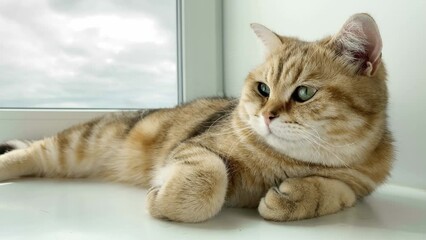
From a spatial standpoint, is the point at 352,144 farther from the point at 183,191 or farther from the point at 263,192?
the point at 183,191

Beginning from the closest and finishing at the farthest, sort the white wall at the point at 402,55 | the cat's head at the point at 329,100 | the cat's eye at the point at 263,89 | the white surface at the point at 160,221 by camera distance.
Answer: the white surface at the point at 160,221 < the cat's head at the point at 329,100 < the cat's eye at the point at 263,89 < the white wall at the point at 402,55

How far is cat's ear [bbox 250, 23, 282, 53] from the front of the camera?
1328 mm

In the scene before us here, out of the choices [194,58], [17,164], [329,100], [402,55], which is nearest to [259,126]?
[329,100]

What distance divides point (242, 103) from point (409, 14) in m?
0.55

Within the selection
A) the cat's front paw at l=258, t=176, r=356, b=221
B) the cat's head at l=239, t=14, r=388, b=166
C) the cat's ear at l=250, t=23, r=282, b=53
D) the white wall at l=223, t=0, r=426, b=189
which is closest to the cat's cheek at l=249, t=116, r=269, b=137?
the cat's head at l=239, t=14, r=388, b=166

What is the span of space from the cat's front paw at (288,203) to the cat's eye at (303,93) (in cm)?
20

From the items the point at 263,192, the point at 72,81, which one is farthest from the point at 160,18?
the point at 263,192

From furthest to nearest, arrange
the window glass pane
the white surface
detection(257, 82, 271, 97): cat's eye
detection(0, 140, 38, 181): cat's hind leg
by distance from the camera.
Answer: the window glass pane, detection(0, 140, 38, 181): cat's hind leg, detection(257, 82, 271, 97): cat's eye, the white surface

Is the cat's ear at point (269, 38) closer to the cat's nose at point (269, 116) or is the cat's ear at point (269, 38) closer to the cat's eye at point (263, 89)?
the cat's eye at point (263, 89)

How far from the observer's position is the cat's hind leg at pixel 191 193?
40.7 inches

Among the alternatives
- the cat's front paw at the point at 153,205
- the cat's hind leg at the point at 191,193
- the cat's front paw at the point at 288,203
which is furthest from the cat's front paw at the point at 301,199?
the cat's front paw at the point at 153,205

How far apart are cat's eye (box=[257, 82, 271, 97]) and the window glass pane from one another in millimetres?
1031

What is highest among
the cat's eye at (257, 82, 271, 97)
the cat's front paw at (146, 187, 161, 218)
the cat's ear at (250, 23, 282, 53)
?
the cat's ear at (250, 23, 282, 53)

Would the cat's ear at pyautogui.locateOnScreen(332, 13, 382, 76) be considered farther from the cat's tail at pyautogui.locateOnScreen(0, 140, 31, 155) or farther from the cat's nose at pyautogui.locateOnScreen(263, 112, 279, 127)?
the cat's tail at pyautogui.locateOnScreen(0, 140, 31, 155)
